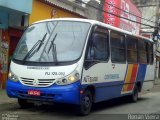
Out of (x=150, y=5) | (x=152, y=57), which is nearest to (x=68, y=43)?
(x=152, y=57)

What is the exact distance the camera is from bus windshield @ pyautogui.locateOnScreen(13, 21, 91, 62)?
35.2 feet

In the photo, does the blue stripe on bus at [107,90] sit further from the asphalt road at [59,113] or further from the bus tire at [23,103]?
the bus tire at [23,103]

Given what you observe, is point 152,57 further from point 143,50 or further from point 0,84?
point 0,84

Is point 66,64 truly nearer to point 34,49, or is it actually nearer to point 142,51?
point 34,49

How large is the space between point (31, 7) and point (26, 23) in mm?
1074

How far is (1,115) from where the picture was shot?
10.3 metres

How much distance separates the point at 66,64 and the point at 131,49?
514cm

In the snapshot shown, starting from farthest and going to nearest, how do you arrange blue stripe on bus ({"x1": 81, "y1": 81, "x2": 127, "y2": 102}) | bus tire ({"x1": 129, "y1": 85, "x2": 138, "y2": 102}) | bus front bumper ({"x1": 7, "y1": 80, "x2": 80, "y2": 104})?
bus tire ({"x1": 129, "y1": 85, "x2": 138, "y2": 102}), blue stripe on bus ({"x1": 81, "y1": 81, "x2": 127, "y2": 102}), bus front bumper ({"x1": 7, "y1": 80, "x2": 80, "y2": 104})

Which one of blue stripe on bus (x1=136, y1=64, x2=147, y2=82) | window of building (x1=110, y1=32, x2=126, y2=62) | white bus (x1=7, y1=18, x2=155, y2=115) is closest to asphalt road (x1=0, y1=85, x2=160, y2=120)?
white bus (x1=7, y1=18, x2=155, y2=115)

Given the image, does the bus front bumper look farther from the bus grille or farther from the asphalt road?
the asphalt road

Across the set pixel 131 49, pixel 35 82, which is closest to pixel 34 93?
pixel 35 82

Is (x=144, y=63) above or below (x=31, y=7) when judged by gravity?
below

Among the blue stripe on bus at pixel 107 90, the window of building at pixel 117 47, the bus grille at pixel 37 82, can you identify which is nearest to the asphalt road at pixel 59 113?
the blue stripe on bus at pixel 107 90

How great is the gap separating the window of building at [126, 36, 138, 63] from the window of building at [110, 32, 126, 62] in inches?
22.2
